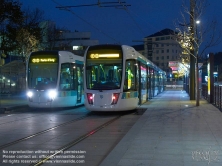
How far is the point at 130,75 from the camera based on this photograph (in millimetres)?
20406

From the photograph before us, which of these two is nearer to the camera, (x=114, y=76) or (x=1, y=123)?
(x=1, y=123)

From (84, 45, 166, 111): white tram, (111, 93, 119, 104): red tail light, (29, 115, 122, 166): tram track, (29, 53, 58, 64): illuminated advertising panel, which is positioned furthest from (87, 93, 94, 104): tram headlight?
(29, 53, 58, 64): illuminated advertising panel

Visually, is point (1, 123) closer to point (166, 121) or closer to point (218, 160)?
point (166, 121)

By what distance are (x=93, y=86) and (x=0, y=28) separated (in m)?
28.4

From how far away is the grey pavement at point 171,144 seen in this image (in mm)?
8781

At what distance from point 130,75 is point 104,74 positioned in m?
1.38

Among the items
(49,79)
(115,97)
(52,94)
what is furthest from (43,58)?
(115,97)

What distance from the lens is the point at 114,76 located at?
19.9 meters

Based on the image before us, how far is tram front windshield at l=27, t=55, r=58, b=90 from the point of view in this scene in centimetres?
2294

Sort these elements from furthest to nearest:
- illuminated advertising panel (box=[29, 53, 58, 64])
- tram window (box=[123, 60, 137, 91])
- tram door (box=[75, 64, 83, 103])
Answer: tram door (box=[75, 64, 83, 103]) → illuminated advertising panel (box=[29, 53, 58, 64]) → tram window (box=[123, 60, 137, 91])

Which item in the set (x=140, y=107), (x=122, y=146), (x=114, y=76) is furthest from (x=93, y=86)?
(x=122, y=146)

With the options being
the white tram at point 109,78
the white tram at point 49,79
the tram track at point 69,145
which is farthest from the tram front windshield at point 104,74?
the tram track at point 69,145

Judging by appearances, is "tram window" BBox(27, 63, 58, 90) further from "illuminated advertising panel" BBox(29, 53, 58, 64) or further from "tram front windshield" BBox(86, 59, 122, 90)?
"tram front windshield" BBox(86, 59, 122, 90)

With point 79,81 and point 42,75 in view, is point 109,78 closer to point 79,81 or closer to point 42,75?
point 42,75
